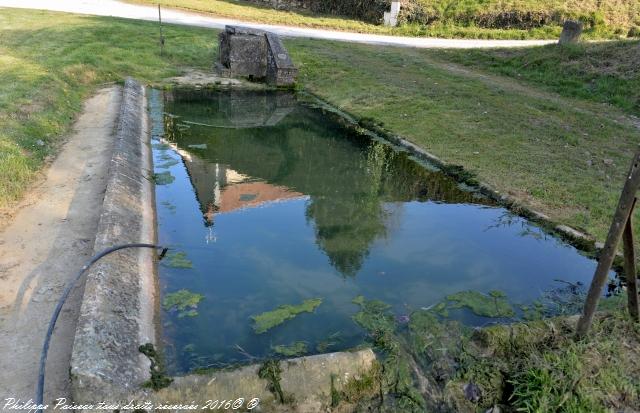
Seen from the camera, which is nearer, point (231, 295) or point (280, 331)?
point (280, 331)

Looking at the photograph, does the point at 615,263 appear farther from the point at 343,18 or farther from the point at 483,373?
the point at 343,18

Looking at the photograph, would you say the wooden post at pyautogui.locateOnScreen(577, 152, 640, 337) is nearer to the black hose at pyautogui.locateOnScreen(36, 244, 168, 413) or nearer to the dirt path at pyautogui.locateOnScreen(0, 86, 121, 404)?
the dirt path at pyautogui.locateOnScreen(0, 86, 121, 404)

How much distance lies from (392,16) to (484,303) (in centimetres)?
2133

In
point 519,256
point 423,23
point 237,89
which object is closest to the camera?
point 519,256

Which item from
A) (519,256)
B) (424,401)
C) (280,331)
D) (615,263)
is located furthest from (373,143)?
(424,401)

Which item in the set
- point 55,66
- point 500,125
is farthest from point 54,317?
point 55,66

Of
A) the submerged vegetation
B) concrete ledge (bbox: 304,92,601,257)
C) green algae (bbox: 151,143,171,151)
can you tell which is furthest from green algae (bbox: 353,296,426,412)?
green algae (bbox: 151,143,171,151)

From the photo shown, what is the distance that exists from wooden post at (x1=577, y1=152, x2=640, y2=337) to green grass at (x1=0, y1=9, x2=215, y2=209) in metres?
6.07

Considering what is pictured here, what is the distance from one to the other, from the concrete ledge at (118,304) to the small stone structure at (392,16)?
19.9 meters

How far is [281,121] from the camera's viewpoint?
11.1 m

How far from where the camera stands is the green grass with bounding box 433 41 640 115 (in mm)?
12625

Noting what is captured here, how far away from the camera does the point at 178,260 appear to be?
5.44m

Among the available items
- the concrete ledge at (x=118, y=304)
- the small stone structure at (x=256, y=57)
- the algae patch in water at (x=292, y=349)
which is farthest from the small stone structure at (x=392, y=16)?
the algae patch in water at (x=292, y=349)

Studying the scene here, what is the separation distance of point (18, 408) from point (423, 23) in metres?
23.8
